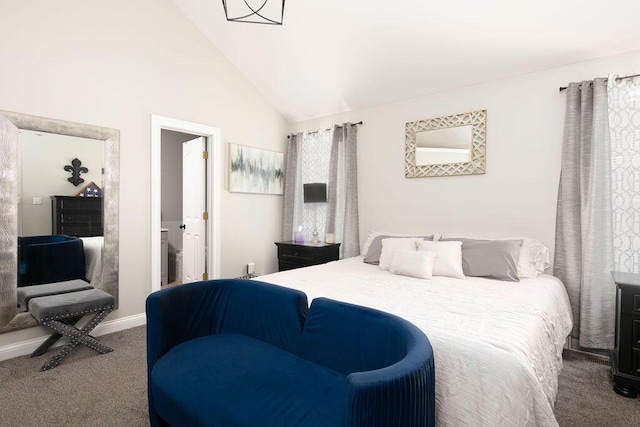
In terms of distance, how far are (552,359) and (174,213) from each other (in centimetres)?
546

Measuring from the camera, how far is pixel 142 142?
11.5ft

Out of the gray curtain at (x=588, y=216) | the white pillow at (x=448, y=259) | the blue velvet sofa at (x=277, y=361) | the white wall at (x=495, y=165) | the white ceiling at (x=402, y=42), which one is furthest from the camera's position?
the white wall at (x=495, y=165)

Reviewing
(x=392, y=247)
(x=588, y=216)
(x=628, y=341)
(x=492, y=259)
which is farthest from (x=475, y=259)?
(x=628, y=341)

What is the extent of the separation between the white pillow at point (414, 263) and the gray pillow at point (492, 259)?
0.31 m

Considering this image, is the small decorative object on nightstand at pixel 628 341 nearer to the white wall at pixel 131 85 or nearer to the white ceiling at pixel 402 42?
the white ceiling at pixel 402 42

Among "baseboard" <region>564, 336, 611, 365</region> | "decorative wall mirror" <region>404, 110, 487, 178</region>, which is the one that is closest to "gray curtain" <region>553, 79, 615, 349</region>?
"baseboard" <region>564, 336, 611, 365</region>

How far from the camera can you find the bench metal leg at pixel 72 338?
260 cm

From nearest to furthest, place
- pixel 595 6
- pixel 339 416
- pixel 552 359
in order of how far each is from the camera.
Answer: pixel 339 416 → pixel 552 359 → pixel 595 6

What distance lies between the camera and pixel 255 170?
463cm

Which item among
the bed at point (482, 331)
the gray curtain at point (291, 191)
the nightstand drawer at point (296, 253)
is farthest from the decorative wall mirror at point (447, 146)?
the gray curtain at point (291, 191)

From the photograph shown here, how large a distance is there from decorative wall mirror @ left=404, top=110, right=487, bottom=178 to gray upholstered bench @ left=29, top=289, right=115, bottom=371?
332 centimetres

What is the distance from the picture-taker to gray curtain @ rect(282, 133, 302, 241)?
4941 millimetres

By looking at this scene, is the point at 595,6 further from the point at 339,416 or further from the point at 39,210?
the point at 39,210

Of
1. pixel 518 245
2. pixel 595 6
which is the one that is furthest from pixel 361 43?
pixel 518 245
